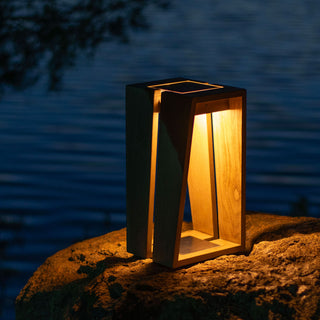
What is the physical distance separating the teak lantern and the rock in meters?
0.09

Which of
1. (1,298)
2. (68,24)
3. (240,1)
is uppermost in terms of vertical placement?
(240,1)

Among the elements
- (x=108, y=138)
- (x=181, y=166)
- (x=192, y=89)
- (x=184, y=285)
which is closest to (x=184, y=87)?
(x=192, y=89)

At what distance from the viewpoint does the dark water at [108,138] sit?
135 inches

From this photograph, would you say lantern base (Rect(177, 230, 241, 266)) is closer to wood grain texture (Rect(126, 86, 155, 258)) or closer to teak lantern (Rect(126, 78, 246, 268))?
teak lantern (Rect(126, 78, 246, 268))

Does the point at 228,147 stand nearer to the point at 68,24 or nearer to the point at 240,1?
the point at 68,24

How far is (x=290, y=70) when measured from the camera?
7.11m

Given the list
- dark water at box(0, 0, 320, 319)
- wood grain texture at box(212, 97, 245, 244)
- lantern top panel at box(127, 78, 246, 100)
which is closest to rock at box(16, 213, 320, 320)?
wood grain texture at box(212, 97, 245, 244)

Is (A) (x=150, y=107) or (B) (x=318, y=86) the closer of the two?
(A) (x=150, y=107)

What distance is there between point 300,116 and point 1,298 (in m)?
3.41

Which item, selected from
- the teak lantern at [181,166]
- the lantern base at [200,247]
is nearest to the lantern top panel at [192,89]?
the teak lantern at [181,166]

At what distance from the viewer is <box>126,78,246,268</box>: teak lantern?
2.21m

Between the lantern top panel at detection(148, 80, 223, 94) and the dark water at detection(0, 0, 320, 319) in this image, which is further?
the dark water at detection(0, 0, 320, 319)

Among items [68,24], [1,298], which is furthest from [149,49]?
[1,298]

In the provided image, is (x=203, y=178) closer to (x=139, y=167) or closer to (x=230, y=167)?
(x=230, y=167)
